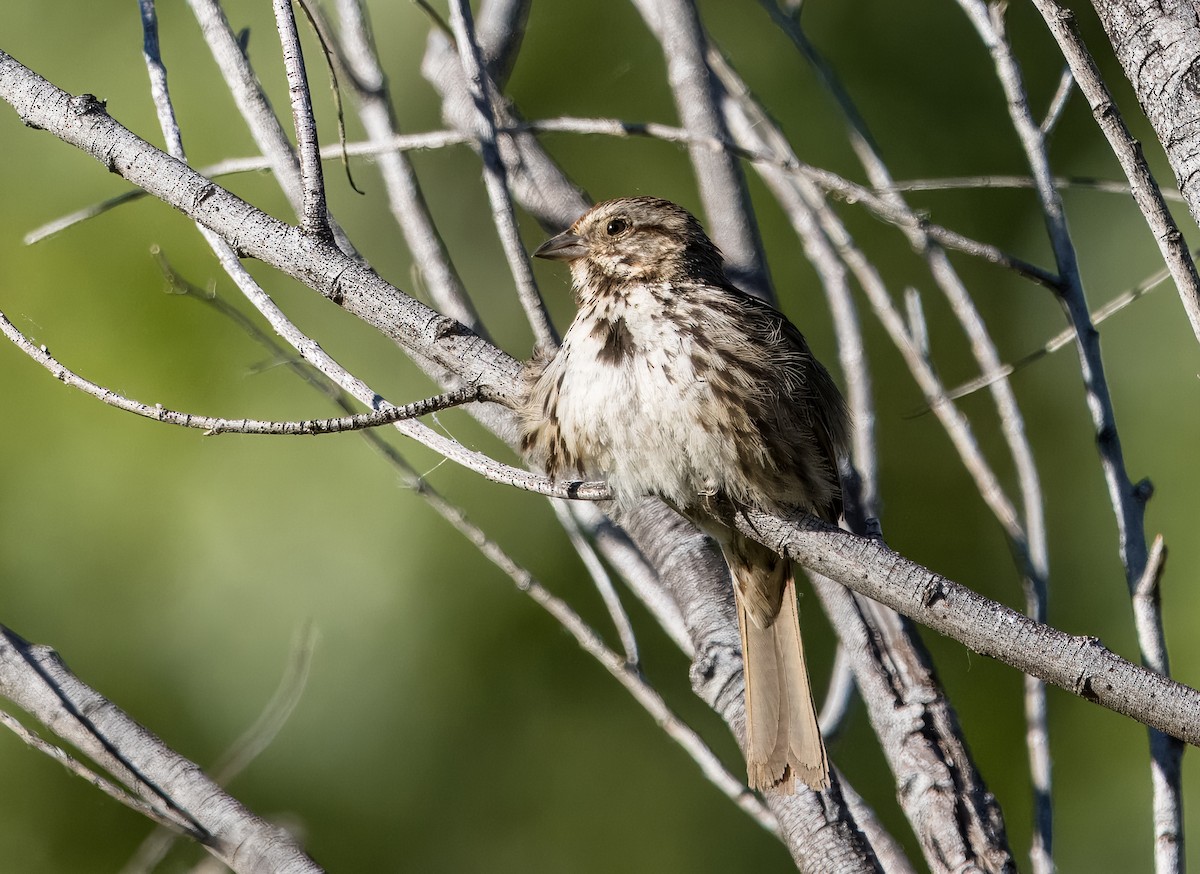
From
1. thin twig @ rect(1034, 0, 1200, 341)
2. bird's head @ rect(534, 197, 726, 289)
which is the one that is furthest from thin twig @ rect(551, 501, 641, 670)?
thin twig @ rect(1034, 0, 1200, 341)

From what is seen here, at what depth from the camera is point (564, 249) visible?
2.90 m

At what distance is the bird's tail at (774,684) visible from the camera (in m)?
2.44

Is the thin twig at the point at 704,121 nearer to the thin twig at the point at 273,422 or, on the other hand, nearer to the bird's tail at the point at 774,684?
the bird's tail at the point at 774,684

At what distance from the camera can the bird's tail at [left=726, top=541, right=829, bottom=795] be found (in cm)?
244

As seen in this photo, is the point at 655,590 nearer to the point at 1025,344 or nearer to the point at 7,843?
the point at 1025,344

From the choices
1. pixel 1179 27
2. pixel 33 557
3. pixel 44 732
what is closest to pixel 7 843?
pixel 44 732

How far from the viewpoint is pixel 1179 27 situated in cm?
170

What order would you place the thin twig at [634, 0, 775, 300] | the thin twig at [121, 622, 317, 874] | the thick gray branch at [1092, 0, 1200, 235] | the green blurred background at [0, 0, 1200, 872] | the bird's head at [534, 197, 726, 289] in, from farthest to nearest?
the green blurred background at [0, 0, 1200, 872] < the thin twig at [634, 0, 775, 300] < the bird's head at [534, 197, 726, 289] < the thin twig at [121, 622, 317, 874] < the thick gray branch at [1092, 0, 1200, 235]

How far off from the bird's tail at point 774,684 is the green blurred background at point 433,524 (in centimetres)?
147

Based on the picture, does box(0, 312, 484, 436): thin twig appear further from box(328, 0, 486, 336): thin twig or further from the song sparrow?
box(328, 0, 486, 336): thin twig

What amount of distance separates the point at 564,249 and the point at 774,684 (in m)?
1.02

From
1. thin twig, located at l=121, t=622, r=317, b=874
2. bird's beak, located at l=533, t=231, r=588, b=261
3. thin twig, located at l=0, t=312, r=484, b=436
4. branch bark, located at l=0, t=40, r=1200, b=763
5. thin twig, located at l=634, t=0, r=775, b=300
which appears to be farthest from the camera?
thin twig, located at l=634, t=0, r=775, b=300

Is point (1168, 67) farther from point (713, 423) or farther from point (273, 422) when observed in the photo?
point (273, 422)

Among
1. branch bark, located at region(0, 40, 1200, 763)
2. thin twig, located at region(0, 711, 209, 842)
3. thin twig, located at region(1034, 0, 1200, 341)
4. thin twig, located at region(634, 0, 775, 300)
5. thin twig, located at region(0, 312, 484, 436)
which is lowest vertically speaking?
thin twig, located at region(0, 711, 209, 842)
